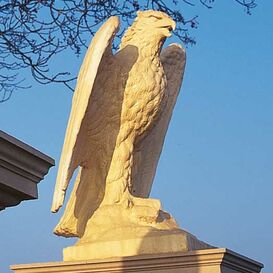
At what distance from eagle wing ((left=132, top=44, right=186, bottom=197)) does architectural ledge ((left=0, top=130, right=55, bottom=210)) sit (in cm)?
470

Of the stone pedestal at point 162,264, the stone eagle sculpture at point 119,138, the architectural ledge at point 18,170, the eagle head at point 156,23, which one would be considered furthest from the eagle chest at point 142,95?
the architectural ledge at point 18,170

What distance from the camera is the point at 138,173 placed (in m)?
6.10

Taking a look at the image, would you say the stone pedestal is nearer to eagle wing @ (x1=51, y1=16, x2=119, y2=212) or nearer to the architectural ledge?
eagle wing @ (x1=51, y1=16, x2=119, y2=212)

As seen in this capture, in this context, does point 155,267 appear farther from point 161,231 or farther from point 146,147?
point 146,147

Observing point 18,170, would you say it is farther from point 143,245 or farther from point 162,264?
point 143,245

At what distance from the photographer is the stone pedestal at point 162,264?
5.05 metres

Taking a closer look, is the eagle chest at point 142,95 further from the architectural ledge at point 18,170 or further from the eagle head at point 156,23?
the architectural ledge at point 18,170

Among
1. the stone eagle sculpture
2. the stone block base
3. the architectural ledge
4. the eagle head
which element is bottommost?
the architectural ledge

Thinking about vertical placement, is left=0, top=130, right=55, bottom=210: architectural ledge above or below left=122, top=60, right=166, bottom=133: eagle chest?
below

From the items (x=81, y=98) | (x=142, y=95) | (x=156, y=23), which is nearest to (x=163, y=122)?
(x=142, y=95)

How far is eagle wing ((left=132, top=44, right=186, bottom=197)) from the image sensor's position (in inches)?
243

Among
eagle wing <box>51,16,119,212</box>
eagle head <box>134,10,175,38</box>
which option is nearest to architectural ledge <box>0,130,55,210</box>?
eagle wing <box>51,16,119,212</box>

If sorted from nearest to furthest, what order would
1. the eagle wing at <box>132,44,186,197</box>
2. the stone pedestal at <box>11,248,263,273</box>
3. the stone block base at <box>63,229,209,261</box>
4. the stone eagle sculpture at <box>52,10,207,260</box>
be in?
the stone pedestal at <box>11,248,263,273</box>, the stone block base at <box>63,229,209,261</box>, the stone eagle sculpture at <box>52,10,207,260</box>, the eagle wing at <box>132,44,186,197</box>

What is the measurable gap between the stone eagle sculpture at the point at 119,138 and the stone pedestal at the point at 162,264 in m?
0.14
